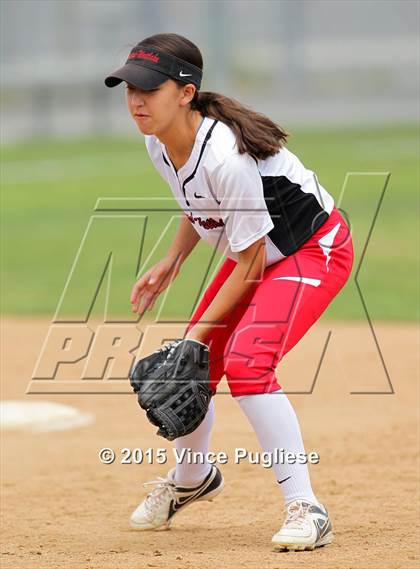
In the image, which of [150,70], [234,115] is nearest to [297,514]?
[234,115]

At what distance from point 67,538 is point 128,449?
146 cm

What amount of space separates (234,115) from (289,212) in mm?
413

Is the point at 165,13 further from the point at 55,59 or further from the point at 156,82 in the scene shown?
the point at 156,82

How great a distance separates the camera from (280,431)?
411cm

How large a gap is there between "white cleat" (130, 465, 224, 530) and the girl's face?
152 centimetres

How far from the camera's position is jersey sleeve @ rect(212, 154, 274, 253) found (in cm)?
400

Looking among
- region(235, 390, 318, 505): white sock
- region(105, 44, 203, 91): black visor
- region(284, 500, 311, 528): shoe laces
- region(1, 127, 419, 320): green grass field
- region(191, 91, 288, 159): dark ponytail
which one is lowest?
region(1, 127, 419, 320): green grass field

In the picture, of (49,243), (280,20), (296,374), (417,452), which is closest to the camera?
(417,452)

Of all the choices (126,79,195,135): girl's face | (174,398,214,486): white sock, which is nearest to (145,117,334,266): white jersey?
(126,79,195,135): girl's face

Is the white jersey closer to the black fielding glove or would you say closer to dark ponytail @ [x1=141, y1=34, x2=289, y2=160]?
dark ponytail @ [x1=141, y1=34, x2=289, y2=160]

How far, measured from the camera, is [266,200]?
4.19 m

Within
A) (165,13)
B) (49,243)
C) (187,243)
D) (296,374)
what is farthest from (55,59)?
(187,243)

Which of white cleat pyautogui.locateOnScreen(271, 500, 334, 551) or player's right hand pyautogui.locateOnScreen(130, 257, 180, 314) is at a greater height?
player's right hand pyautogui.locateOnScreen(130, 257, 180, 314)

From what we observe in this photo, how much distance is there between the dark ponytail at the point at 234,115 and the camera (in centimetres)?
406
